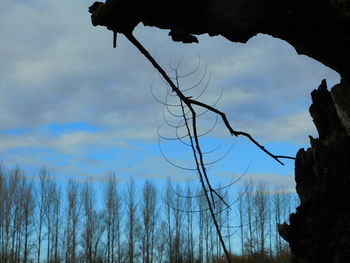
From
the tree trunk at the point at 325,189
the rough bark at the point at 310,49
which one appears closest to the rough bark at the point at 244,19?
the rough bark at the point at 310,49

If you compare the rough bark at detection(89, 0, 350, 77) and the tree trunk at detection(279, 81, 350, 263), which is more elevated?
the rough bark at detection(89, 0, 350, 77)

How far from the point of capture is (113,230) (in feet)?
148

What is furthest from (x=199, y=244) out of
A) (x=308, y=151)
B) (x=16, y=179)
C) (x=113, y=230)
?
(x=308, y=151)

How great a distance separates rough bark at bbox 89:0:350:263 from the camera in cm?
189

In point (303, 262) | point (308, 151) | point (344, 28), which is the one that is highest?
point (344, 28)

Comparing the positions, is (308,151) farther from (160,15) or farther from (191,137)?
(160,15)

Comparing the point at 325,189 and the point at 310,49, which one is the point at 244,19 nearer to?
the point at 310,49

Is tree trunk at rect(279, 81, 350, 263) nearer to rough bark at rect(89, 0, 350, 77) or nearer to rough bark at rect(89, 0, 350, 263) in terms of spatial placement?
rough bark at rect(89, 0, 350, 263)

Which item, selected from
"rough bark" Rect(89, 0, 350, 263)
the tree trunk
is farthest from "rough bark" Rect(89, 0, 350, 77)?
the tree trunk

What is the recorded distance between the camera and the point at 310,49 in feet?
7.00

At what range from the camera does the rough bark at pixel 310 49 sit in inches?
74.5

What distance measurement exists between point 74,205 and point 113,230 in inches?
177

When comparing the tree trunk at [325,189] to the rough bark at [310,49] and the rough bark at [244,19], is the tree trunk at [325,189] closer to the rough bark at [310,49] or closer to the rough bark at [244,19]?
the rough bark at [310,49]

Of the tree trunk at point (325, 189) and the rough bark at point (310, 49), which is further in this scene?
the tree trunk at point (325, 189)
